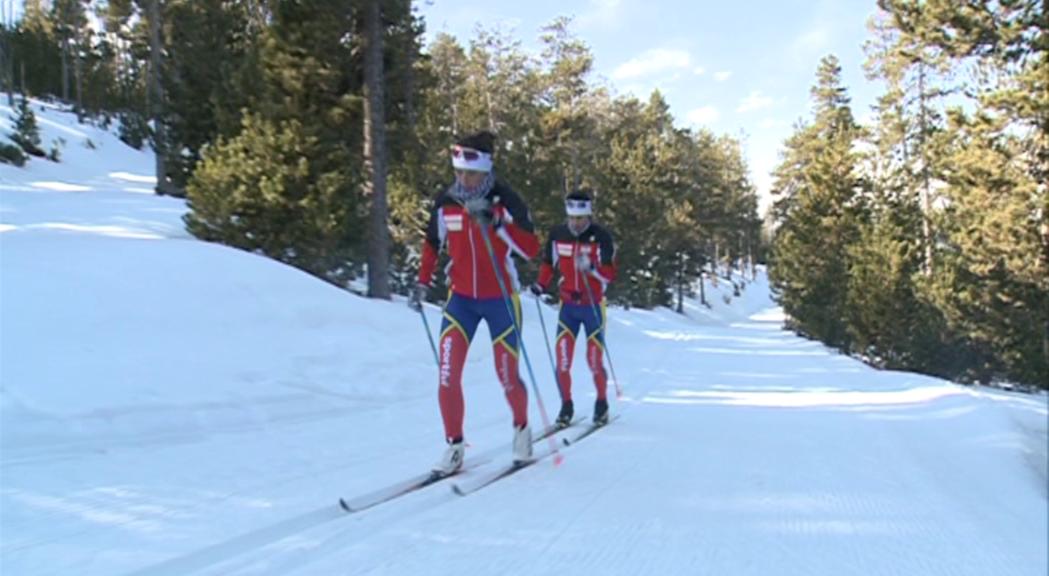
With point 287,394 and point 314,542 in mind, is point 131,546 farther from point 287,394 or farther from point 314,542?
point 287,394

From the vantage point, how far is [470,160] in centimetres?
479

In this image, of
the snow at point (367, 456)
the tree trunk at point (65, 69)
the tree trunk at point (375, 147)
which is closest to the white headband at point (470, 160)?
the snow at point (367, 456)

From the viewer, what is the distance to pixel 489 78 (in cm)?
3781

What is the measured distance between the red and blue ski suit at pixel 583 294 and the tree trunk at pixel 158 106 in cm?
1659

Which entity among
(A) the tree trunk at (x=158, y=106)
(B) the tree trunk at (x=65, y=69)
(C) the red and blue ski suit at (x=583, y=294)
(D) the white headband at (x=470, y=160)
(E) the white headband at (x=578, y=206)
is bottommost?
(C) the red and blue ski suit at (x=583, y=294)

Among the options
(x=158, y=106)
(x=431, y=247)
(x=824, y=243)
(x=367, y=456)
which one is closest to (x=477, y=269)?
(x=431, y=247)

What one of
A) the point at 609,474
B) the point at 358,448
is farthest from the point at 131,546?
the point at 609,474

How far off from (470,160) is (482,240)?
57 cm

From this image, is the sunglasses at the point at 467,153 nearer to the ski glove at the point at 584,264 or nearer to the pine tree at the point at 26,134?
the ski glove at the point at 584,264

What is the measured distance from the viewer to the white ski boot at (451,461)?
4.64 meters

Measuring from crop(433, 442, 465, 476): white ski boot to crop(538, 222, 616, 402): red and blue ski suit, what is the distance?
2.47 m

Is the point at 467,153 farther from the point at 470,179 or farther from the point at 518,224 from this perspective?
the point at 518,224

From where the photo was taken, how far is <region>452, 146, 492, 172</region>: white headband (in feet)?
15.7

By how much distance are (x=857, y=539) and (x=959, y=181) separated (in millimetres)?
17765
